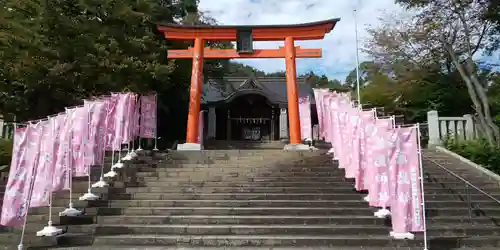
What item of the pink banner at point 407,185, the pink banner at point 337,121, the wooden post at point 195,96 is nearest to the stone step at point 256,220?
the pink banner at point 407,185

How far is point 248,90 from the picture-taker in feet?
81.1

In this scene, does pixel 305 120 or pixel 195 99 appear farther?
Result: pixel 305 120

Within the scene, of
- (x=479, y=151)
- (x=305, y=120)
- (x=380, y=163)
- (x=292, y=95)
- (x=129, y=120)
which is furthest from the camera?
(x=305, y=120)

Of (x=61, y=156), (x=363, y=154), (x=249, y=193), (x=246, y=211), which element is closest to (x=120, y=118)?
(x=61, y=156)

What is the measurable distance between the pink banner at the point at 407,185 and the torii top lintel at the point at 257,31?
30.2ft

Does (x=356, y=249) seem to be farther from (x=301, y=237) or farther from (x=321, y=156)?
(x=321, y=156)

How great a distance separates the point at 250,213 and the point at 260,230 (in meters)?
0.83

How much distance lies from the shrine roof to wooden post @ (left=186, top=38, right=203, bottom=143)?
792 cm

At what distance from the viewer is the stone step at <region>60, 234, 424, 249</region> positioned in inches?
290

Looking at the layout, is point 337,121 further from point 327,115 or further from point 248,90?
point 248,90

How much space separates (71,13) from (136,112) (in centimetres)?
533

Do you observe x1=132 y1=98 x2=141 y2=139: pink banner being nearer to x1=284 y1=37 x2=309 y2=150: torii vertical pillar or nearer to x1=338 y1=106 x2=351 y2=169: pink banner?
x1=284 y1=37 x2=309 y2=150: torii vertical pillar

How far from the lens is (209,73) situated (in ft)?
67.1

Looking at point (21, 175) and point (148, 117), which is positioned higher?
point (148, 117)
